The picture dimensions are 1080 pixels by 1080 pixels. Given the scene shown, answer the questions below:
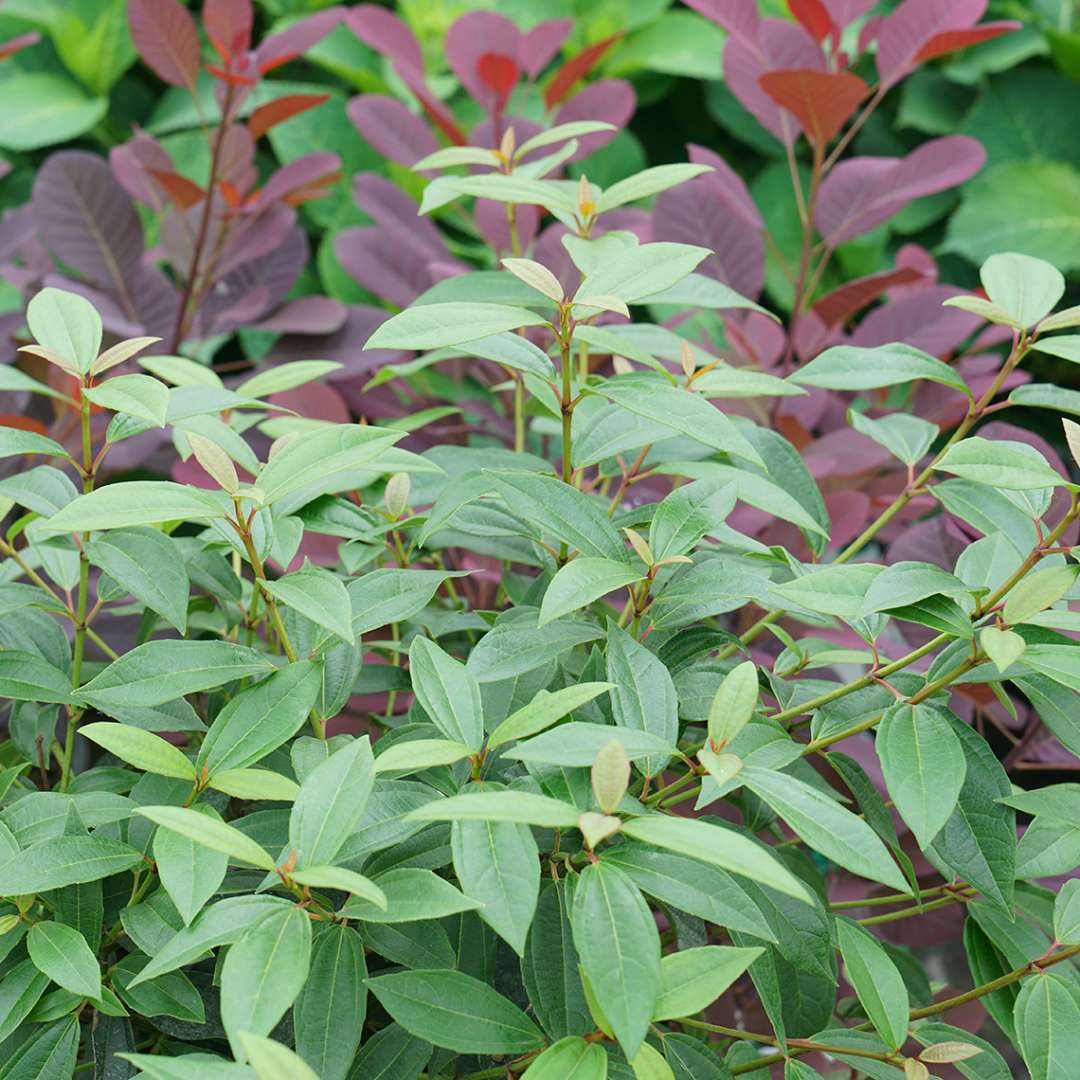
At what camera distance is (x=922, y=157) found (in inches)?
48.8

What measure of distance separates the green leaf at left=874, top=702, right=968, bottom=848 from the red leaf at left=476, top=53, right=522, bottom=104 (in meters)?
0.96

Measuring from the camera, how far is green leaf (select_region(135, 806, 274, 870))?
465 mm

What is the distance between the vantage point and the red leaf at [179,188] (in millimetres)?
1275

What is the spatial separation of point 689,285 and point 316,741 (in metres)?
0.37

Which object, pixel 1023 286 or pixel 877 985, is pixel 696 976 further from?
pixel 1023 286

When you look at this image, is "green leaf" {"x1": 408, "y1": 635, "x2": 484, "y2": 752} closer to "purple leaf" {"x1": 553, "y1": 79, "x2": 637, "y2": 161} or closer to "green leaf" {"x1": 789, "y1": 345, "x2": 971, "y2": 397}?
"green leaf" {"x1": 789, "y1": 345, "x2": 971, "y2": 397}

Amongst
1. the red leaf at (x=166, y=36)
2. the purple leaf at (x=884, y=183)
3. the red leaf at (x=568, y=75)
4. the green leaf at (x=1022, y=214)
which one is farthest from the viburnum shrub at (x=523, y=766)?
the green leaf at (x=1022, y=214)

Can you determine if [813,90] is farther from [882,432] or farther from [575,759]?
[575,759]

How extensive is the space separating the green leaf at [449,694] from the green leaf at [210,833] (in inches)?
3.8

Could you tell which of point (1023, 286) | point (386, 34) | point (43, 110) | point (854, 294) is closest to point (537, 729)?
point (1023, 286)

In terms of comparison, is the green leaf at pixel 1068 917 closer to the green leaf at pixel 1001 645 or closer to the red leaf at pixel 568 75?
the green leaf at pixel 1001 645

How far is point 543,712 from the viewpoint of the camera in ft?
1.69

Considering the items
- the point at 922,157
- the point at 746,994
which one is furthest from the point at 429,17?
the point at 746,994

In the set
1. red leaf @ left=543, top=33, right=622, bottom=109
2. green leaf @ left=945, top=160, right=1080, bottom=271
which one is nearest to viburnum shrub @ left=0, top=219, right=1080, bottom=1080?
red leaf @ left=543, top=33, right=622, bottom=109
